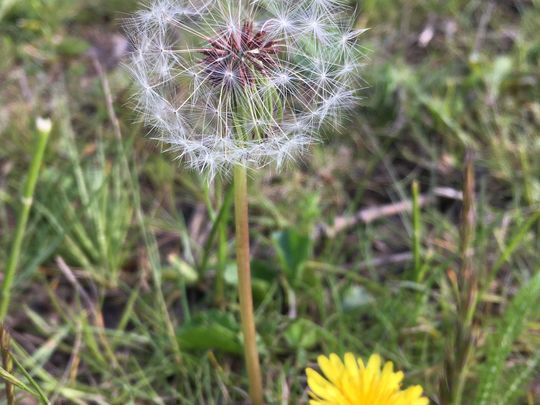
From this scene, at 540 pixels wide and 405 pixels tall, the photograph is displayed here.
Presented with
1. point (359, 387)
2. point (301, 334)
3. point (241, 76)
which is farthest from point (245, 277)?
point (301, 334)

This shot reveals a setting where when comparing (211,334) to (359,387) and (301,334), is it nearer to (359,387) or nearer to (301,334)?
(301,334)

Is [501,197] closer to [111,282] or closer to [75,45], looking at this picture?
[111,282]

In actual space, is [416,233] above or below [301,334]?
above

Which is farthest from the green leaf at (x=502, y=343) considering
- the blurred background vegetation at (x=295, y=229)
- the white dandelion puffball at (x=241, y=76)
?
the white dandelion puffball at (x=241, y=76)

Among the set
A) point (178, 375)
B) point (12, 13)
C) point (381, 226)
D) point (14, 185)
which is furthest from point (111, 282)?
point (12, 13)

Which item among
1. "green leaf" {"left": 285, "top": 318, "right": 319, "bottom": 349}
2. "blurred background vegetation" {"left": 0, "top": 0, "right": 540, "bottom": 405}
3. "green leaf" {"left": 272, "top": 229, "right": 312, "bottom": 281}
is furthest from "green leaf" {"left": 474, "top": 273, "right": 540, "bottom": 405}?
"green leaf" {"left": 272, "top": 229, "right": 312, "bottom": 281}

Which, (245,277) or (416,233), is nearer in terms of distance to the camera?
(245,277)

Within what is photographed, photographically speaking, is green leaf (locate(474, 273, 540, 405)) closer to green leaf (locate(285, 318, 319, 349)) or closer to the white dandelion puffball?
green leaf (locate(285, 318, 319, 349))
